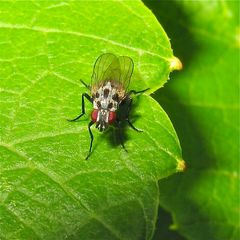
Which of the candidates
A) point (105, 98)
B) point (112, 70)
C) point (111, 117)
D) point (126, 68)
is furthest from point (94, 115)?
point (112, 70)

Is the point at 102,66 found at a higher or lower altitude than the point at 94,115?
higher

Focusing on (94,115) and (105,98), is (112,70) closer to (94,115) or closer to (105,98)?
(105,98)

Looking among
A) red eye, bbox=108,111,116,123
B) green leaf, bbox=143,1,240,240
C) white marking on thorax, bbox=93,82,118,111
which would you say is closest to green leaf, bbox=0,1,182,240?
red eye, bbox=108,111,116,123

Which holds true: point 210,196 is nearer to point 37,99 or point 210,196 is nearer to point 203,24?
point 203,24

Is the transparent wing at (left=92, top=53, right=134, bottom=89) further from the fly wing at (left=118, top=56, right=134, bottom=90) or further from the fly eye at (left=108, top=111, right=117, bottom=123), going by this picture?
the fly eye at (left=108, top=111, right=117, bottom=123)

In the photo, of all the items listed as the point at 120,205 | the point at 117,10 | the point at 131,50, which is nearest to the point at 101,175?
the point at 120,205

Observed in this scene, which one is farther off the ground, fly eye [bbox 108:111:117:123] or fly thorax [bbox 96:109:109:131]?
fly thorax [bbox 96:109:109:131]

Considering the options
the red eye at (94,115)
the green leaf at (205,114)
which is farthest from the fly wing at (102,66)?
the green leaf at (205,114)
